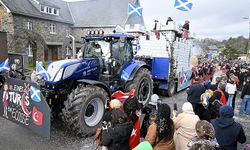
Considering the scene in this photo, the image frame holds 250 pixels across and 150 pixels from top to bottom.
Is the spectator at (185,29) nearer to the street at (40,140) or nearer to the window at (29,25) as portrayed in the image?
the street at (40,140)

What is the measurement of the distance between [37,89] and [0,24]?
74.0 feet

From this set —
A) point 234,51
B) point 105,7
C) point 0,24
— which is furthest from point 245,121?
point 234,51

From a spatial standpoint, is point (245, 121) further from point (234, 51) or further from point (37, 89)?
point (234, 51)

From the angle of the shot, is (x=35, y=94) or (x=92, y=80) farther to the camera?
(x=92, y=80)

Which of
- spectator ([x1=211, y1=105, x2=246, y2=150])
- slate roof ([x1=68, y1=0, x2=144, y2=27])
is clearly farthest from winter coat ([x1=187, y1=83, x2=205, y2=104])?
slate roof ([x1=68, y1=0, x2=144, y2=27])

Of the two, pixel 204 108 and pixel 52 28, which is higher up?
pixel 52 28

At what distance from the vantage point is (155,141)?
10.3ft

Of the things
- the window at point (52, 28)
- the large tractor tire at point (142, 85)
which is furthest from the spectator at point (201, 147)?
the window at point (52, 28)

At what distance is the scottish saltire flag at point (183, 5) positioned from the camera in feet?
33.3

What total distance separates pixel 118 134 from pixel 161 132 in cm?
65

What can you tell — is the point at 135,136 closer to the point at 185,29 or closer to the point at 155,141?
the point at 155,141

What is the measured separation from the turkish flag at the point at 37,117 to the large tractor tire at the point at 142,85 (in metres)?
3.21

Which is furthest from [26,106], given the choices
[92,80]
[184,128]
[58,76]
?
[184,128]

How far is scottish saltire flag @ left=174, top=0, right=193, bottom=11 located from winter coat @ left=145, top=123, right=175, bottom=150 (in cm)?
818
